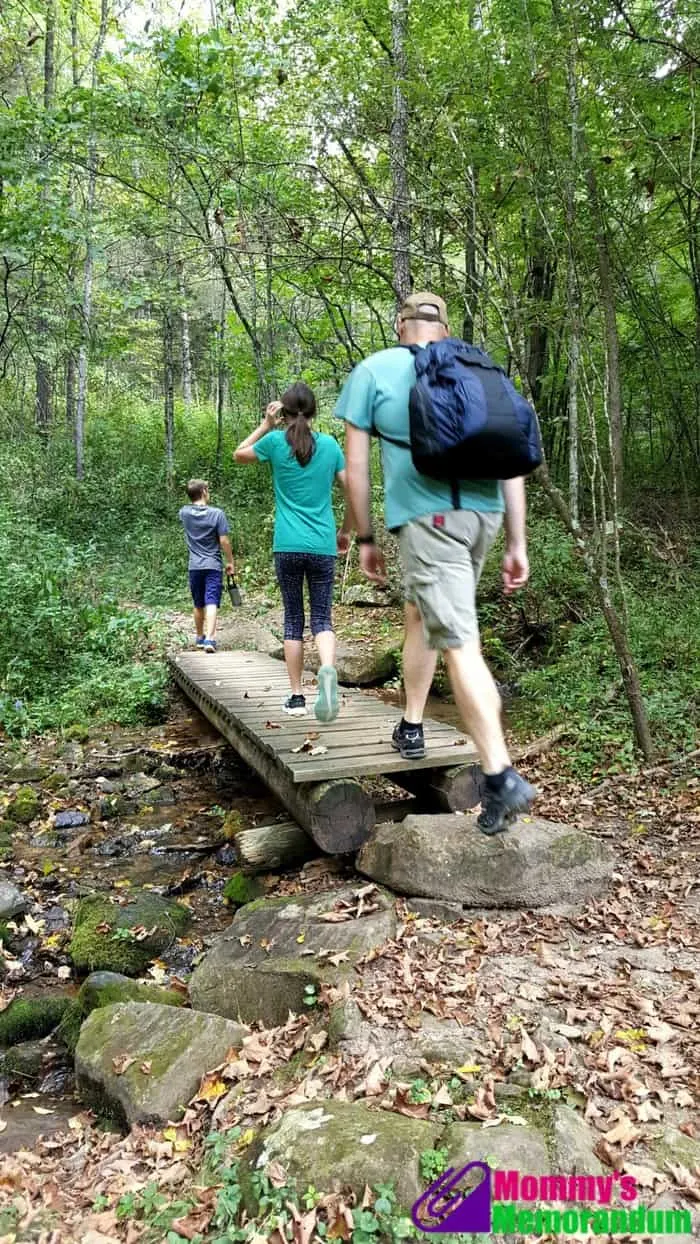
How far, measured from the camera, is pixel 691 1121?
2486 millimetres

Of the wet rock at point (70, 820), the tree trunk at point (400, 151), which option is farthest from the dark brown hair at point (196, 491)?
the wet rock at point (70, 820)

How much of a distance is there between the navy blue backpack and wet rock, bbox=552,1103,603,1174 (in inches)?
91.4

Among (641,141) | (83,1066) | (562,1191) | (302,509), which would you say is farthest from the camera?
(641,141)

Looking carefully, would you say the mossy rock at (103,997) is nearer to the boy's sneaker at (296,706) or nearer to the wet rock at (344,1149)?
the wet rock at (344,1149)

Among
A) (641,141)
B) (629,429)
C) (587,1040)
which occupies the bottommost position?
(587,1040)

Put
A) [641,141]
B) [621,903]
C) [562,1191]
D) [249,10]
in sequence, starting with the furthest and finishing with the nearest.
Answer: [249,10] < [641,141] < [621,903] < [562,1191]

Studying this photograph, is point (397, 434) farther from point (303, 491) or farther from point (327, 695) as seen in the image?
point (327, 695)

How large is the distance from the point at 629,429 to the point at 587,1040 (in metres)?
14.7

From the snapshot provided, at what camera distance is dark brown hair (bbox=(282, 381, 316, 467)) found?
5020 millimetres

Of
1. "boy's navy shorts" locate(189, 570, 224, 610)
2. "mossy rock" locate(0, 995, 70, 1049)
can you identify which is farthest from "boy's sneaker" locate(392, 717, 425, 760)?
"boy's navy shorts" locate(189, 570, 224, 610)

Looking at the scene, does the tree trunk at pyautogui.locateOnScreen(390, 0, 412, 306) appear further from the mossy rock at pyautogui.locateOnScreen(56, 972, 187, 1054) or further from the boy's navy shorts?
the mossy rock at pyautogui.locateOnScreen(56, 972, 187, 1054)

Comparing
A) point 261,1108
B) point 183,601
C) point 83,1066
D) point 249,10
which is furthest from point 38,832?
point 249,10

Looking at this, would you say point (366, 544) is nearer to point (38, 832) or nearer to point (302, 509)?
point (302, 509)

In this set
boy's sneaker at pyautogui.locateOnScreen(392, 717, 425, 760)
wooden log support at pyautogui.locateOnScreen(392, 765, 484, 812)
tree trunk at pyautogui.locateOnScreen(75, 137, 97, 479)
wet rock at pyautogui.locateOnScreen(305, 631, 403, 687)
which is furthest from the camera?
tree trunk at pyautogui.locateOnScreen(75, 137, 97, 479)
